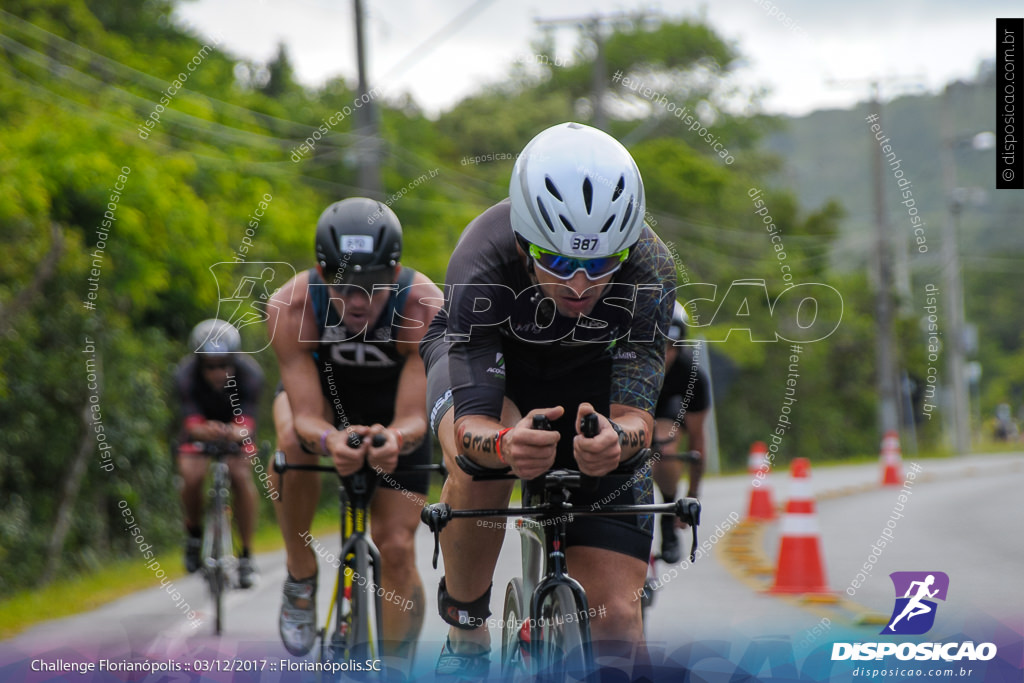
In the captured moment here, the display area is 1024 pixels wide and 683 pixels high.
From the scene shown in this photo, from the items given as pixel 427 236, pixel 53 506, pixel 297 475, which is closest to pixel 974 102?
pixel 427 236

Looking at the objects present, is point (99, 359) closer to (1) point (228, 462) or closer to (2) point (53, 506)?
(2) point (53, 506)

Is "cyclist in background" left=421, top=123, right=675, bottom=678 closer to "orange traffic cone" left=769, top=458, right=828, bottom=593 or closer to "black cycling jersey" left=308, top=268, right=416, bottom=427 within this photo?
"black cycling jersey" left=308, top=268, right=416, bottom=427

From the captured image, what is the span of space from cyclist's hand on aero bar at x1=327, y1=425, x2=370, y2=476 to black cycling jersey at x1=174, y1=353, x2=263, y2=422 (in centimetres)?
406

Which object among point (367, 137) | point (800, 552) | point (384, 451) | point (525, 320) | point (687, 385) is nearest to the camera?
point (525, 320)

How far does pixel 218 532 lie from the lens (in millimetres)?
8312

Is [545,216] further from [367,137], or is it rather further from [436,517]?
[367,137]

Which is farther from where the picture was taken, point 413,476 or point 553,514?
point 413,476

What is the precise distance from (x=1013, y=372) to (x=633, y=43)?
40.2m

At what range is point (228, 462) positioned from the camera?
8648 mm

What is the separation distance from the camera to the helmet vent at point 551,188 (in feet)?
11.8

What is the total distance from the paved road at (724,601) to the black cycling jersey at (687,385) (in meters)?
1.29

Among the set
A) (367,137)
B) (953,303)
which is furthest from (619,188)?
(953,303)

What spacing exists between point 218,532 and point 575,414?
4.82 metres

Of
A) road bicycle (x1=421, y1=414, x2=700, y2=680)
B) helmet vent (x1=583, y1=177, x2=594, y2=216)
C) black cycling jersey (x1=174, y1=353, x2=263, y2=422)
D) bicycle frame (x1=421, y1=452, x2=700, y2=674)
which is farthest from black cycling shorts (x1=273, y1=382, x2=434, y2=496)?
black cycling jersey (x1=174, y1=353, x2=263, y2=422)
